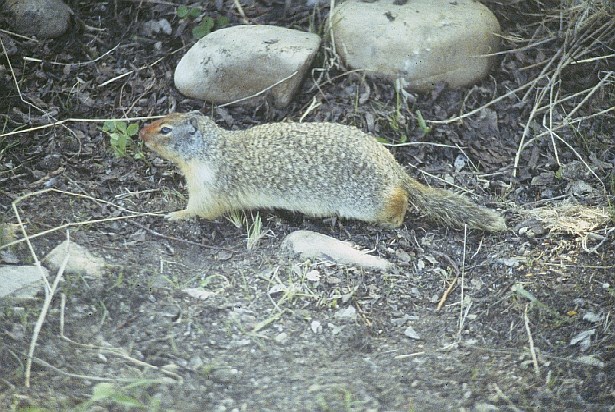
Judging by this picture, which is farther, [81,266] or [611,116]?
[611,116]

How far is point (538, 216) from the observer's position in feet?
16.0

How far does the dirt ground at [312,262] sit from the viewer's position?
11.5 feet

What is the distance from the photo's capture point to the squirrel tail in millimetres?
4727

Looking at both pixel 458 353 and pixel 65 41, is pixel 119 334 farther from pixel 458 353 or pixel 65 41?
pixel 65 41

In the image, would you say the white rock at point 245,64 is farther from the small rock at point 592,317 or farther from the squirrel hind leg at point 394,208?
the small rock at point 592,317

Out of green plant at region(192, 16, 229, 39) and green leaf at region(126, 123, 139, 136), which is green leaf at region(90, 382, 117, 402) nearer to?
green leaf at region(126, 123, 139, 136)

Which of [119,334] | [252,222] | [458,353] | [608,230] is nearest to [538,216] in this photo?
[608,230]

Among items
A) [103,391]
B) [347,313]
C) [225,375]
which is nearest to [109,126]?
[347,313]

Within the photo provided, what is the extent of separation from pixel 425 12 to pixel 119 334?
3277mm

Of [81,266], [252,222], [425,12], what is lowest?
[252,222]

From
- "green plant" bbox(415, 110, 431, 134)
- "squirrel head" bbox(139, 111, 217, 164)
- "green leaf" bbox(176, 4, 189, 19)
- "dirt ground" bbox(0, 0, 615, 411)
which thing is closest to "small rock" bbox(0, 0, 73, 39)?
"dirt ground" bbox(0, 0, 615, 411)

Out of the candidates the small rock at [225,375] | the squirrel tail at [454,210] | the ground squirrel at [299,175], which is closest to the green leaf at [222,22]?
the ground squirrel at [299,175]

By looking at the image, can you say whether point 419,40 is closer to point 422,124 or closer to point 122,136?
point 422,124

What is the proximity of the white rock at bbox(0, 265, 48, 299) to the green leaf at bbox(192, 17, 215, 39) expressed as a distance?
2679 mm
